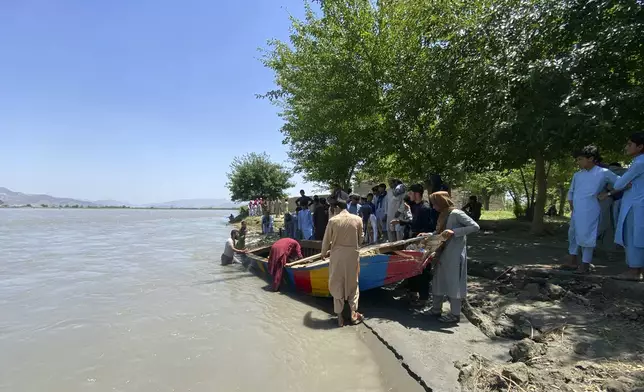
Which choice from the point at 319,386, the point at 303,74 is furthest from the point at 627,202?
the point at 303,74

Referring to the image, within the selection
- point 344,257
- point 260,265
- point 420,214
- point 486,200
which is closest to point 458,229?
point 420,214

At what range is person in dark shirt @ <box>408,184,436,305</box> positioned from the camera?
6.11 metres

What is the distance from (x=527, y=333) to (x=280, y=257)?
493 cm

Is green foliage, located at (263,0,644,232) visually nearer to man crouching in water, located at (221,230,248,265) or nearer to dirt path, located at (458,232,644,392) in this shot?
dirt path, located at (458,232,644,392)

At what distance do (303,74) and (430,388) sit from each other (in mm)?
11542

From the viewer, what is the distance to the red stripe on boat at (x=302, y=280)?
691 centimetres

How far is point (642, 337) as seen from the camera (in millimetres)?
3744

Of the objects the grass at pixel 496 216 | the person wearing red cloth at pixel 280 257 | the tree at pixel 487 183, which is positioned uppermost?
the tree at pixel 487 183

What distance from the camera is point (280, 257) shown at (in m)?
8.03

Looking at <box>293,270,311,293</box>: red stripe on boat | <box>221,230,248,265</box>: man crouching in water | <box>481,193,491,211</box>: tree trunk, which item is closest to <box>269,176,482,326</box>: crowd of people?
<box>293,270,311,293</box>: red stripe on boat

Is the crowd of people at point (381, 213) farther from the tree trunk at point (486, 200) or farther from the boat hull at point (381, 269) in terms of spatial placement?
the tree trunk at point (486, 200)

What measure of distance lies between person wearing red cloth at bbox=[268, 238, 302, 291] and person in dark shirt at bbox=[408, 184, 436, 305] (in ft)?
9.27

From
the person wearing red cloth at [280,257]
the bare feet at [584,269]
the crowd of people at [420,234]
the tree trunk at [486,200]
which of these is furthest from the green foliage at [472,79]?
the tree trunk at [486,200]

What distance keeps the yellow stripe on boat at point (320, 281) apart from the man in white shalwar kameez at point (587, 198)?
13.3 ft
